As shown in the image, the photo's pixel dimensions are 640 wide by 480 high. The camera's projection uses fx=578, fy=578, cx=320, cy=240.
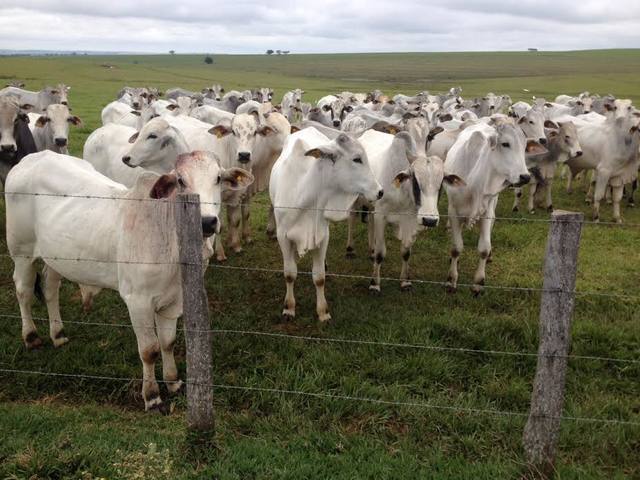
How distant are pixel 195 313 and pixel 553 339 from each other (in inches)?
92.1

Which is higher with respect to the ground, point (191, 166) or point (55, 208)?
point (191, 166)

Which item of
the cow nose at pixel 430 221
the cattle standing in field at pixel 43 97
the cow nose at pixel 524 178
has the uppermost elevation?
the cattle standing in field at pixel 43 97

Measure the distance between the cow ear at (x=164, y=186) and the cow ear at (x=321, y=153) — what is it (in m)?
1.76

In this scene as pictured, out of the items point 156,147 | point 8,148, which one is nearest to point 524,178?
point 156,147

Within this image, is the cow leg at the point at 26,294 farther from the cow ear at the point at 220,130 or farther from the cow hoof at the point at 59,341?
the cow ear at the point at 220,130

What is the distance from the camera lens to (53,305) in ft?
18.7

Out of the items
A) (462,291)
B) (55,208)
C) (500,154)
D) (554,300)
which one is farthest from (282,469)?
(500,154)

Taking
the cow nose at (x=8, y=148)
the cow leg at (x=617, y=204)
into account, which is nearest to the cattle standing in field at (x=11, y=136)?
the cow nose at (x=8, y=148)

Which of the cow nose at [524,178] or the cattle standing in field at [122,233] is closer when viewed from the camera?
the cattle standing in field at [122,233]

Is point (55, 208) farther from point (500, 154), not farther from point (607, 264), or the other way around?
point (607, 264)

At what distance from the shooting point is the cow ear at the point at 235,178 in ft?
16.1

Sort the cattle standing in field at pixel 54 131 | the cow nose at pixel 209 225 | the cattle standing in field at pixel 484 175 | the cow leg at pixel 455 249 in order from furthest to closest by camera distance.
Answer: the cattle standing in field at pixel 54 131, the cow leg at pixel 455 249, the cattle standing in field at pixel 484 175, the cow nose at pixel 209 225

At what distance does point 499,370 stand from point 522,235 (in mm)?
4734

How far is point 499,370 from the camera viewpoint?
5305mm
